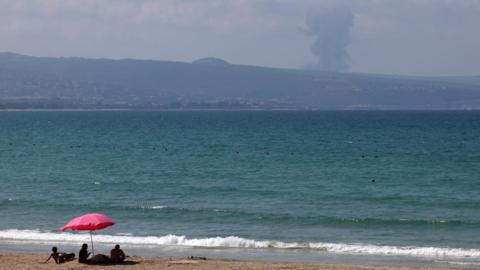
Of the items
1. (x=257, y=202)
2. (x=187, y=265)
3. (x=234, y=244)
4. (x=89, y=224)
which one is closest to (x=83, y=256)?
(x=89, y=224)

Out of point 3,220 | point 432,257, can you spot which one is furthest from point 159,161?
point 432,257

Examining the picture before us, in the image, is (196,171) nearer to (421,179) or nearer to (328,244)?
(421,179)

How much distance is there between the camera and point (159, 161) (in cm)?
6788

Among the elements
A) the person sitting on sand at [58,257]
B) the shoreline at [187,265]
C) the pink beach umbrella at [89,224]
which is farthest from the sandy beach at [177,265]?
the pink beach umbrella at [89,224]

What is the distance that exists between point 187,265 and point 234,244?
19.6 ft

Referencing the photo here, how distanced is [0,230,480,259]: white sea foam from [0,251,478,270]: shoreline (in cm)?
247

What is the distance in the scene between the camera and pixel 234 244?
31.8 metres

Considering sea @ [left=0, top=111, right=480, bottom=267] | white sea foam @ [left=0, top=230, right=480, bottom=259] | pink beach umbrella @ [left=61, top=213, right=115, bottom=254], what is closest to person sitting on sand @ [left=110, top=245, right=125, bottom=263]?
pink beach umbrella @ [left=61, top=213, right=115, bottom=254]

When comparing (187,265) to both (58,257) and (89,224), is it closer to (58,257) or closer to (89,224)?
(89,224)

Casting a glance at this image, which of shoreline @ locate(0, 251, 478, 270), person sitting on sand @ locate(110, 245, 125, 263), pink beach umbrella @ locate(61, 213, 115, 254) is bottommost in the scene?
shoreline @ locate(0, 251, 478, 270)

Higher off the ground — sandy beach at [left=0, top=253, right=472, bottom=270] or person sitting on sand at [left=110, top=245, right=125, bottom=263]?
person sitting on sand at [left=110, top=245, right=125, bottom=263]

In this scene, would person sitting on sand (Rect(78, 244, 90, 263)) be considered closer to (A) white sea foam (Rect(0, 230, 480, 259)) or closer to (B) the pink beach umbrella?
(B) the pink beach umbrella

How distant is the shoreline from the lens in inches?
1008

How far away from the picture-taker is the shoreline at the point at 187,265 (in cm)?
2559
